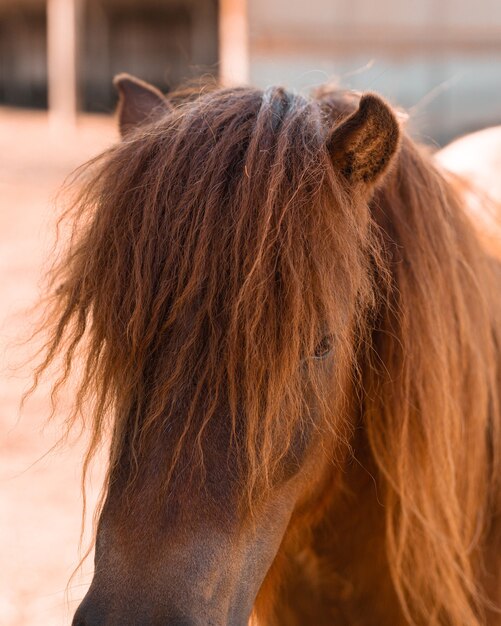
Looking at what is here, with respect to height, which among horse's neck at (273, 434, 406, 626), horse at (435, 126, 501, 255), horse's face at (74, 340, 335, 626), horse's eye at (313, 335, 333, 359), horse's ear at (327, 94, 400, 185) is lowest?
horse's neck at (273, 434, 406, 626)

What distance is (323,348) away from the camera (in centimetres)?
141

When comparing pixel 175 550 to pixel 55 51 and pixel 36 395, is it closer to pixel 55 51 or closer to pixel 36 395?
pixel 36 395

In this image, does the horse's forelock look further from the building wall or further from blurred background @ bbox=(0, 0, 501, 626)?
the building wall

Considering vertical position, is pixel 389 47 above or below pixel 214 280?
above

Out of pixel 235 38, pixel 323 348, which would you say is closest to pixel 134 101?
pixel 323 348

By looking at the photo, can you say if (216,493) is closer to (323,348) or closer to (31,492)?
(323,348)

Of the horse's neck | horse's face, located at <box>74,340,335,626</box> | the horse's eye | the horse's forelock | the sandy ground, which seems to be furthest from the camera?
the sandy ground

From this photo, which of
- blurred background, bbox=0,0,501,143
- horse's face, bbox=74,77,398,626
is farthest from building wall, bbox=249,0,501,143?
horse's face, bbox=74,77,398,626

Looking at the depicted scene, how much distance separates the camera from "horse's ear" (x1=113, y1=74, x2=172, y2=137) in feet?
6.48

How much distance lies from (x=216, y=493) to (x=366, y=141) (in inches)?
26.0

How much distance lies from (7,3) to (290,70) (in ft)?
35.9

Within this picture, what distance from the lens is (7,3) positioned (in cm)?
1862

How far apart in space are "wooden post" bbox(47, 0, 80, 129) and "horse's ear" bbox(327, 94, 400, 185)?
12.6 meters

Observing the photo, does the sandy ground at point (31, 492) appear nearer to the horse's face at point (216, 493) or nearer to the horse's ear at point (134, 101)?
the horse's ear at point (134, 101)
